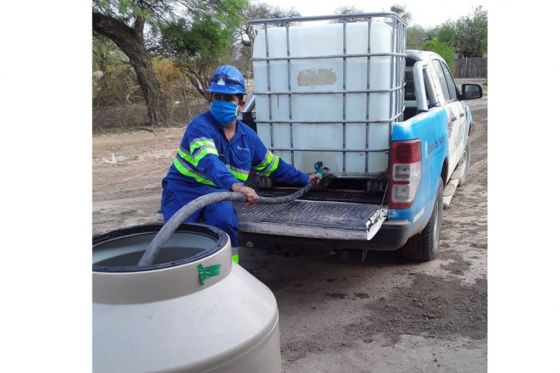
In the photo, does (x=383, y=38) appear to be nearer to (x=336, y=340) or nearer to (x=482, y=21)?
(x=336, y=340)

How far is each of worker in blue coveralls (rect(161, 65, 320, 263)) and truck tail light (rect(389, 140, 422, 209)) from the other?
95cm

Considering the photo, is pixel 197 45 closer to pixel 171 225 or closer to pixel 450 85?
pixel 450 85

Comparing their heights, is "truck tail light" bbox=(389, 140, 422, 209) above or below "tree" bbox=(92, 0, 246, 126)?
below

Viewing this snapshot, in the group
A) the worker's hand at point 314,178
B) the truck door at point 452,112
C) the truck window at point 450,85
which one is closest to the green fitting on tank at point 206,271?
the worker's hand at point 314,178

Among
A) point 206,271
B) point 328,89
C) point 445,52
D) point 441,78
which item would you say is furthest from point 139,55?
point 445,52

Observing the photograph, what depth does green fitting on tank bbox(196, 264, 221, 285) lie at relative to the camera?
184 cm

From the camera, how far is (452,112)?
18.1ft

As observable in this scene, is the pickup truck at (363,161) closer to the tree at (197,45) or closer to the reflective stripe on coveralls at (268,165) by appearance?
the reflective stripe on coveralls at (268,165)

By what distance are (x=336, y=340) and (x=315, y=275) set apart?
46.8 inches

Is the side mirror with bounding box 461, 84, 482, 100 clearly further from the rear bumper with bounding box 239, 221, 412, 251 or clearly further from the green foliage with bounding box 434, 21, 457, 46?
the green foliage with bounding box 434, 21, 457, 46

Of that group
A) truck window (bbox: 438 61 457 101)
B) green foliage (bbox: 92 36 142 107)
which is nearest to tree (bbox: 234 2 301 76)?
green foliage (bbox: 92 36 142 107)

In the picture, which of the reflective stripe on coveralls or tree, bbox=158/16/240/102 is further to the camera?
tree, bbox=158/16/240/102

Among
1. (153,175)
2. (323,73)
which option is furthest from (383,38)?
(153,175)

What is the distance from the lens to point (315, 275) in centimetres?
466
